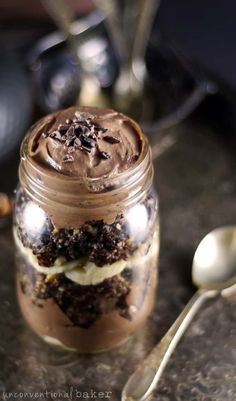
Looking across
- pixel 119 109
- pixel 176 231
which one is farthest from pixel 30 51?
pixel 176 231

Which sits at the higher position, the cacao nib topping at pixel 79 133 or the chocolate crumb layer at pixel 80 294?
the cacao nib topping at pixel 79 133

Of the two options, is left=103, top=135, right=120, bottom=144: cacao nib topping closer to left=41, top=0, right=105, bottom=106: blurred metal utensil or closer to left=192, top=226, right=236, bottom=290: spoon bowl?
left=192, top=226, right=236, bottom=290: spoon bowl

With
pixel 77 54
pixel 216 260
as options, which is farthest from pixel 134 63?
pixel 216 260

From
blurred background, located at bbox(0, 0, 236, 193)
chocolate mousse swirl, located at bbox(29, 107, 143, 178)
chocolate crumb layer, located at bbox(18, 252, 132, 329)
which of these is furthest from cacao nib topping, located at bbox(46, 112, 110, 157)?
blurred background, located at bbox(0, 0, 236, 193)

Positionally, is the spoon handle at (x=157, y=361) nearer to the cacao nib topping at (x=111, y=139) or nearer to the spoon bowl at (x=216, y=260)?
the spoon bowl at (x=216, y=260)

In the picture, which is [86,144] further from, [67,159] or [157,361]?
[157,361]

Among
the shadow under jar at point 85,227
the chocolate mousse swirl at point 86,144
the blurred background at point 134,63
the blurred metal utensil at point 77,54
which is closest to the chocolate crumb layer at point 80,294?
the shadow under jar at point 85,227
